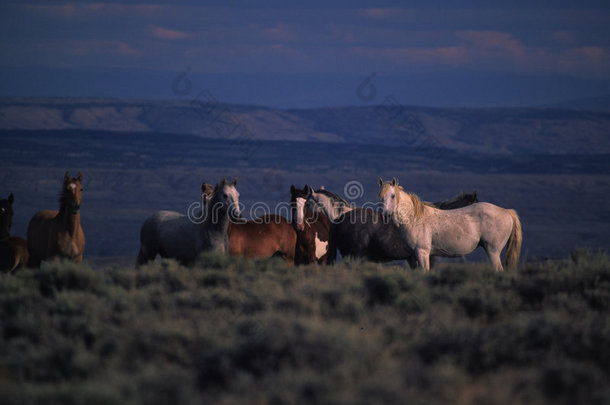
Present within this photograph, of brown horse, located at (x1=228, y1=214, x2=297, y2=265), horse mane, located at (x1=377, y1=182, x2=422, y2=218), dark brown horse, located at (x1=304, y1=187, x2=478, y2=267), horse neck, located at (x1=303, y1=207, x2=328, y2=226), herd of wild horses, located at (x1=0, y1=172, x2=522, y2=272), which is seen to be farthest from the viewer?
horse neck, located at (x1=303, y1=207, x2=328, y2=226)

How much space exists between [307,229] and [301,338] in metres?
7.18

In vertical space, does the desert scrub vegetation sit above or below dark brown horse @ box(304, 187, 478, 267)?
below

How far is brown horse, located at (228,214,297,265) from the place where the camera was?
1345cm

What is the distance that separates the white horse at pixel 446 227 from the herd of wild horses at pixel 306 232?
2 cm

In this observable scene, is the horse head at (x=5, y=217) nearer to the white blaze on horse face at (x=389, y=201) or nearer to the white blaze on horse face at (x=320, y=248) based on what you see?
the white blaze on horse face at (x=320, y=248)

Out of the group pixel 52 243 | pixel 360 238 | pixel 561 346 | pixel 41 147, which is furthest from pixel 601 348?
pixel 41 147

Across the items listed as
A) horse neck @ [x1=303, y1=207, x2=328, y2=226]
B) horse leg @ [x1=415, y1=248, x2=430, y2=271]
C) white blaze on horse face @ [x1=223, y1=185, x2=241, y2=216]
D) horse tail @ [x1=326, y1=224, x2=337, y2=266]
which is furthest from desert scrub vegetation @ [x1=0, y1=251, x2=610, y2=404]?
horse neck @ [x1=303, y1=207, x2=328, y2=226]

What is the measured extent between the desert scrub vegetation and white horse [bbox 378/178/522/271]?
8.13 ft

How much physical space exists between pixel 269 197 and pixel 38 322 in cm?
11746

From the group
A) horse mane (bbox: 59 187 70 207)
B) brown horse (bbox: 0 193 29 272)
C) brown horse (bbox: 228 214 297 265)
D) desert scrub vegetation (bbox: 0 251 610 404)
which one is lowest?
desert scrub vegetation (bbox: 0 251 610 404)

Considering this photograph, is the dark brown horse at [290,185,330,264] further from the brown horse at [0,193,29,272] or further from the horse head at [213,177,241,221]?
the brown horse at [0,193,29,272]

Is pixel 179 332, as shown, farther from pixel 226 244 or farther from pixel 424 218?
pixel 424 218

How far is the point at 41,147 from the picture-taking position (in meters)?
181

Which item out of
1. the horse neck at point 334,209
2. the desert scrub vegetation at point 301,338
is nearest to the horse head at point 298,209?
the horse neck at point 334,209
